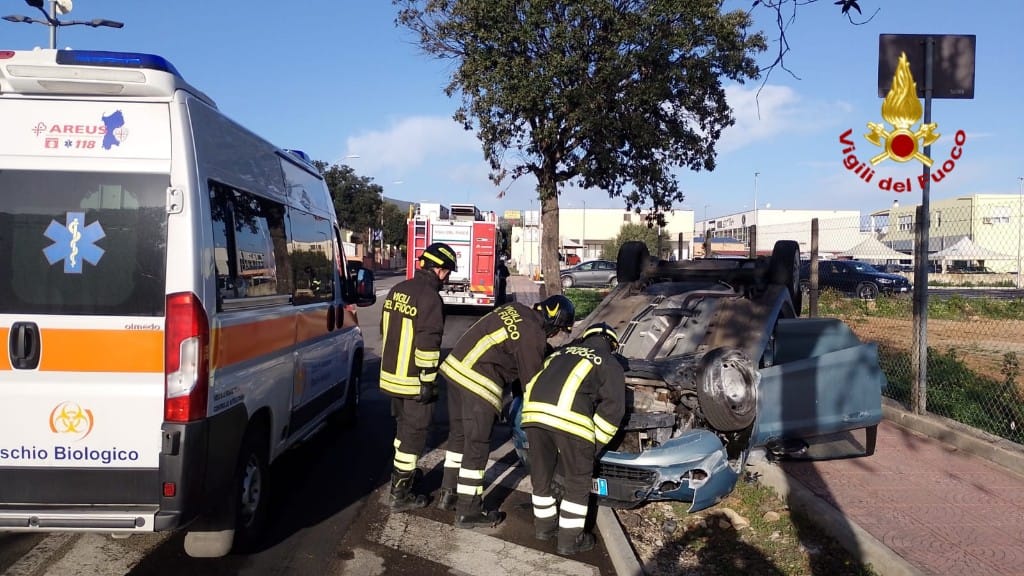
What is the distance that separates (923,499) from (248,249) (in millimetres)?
4969

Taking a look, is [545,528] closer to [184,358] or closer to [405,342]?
[405,342]

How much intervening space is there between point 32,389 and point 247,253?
4.48ft

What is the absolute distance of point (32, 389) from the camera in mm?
3887

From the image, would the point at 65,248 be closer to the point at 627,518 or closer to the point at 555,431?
the point at 555,431

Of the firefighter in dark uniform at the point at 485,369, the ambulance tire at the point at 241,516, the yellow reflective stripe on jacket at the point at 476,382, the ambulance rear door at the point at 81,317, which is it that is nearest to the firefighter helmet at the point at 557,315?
the firefighter in dark uniform at the point at 485,369

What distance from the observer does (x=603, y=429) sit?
4961mm

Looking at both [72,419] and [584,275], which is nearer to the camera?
[72,419]

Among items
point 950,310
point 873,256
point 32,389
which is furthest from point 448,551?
point 873,256

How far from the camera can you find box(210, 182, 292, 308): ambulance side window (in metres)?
4.35

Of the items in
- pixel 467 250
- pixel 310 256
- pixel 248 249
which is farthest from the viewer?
pixel 467 250

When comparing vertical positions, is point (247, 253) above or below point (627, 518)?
above

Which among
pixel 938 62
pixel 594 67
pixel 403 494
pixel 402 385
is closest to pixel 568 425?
pixel 402 385

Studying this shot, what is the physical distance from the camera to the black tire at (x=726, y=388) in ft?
16.8

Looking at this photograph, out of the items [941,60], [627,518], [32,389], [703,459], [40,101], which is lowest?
[627,518]
